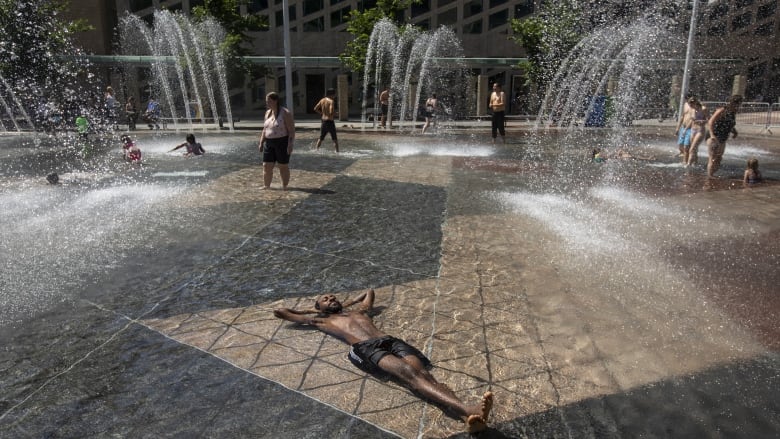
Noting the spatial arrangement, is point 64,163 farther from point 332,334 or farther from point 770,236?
point 770,236

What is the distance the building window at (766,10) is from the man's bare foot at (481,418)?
43.6 meters

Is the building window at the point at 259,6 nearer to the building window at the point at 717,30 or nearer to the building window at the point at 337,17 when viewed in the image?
the building window at the point at 337,17

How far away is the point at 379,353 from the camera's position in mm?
Answer: 3512

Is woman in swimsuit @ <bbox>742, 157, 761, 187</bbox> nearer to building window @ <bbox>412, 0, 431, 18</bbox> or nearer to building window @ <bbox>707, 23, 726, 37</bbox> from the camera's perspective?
building window @ <bbox>412, 0, 431, 18</bbox>

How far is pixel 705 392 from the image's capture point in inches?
133

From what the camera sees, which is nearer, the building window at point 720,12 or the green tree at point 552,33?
the green tree at point 552,33

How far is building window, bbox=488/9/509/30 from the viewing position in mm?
40125

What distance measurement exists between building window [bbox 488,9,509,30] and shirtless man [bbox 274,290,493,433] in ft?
129

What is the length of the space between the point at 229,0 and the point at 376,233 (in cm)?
2307

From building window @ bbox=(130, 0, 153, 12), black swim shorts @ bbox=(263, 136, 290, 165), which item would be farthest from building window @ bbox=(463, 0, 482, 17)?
black swim shorts @ bbox=(263, 136, 290, 165)

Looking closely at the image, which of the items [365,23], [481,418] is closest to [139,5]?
[365,23]

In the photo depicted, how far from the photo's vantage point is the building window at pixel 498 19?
40125 mm

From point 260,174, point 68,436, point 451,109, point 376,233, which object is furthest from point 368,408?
point 451,109

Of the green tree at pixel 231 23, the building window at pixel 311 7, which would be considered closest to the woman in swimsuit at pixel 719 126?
the green tree at pixel 231 23
